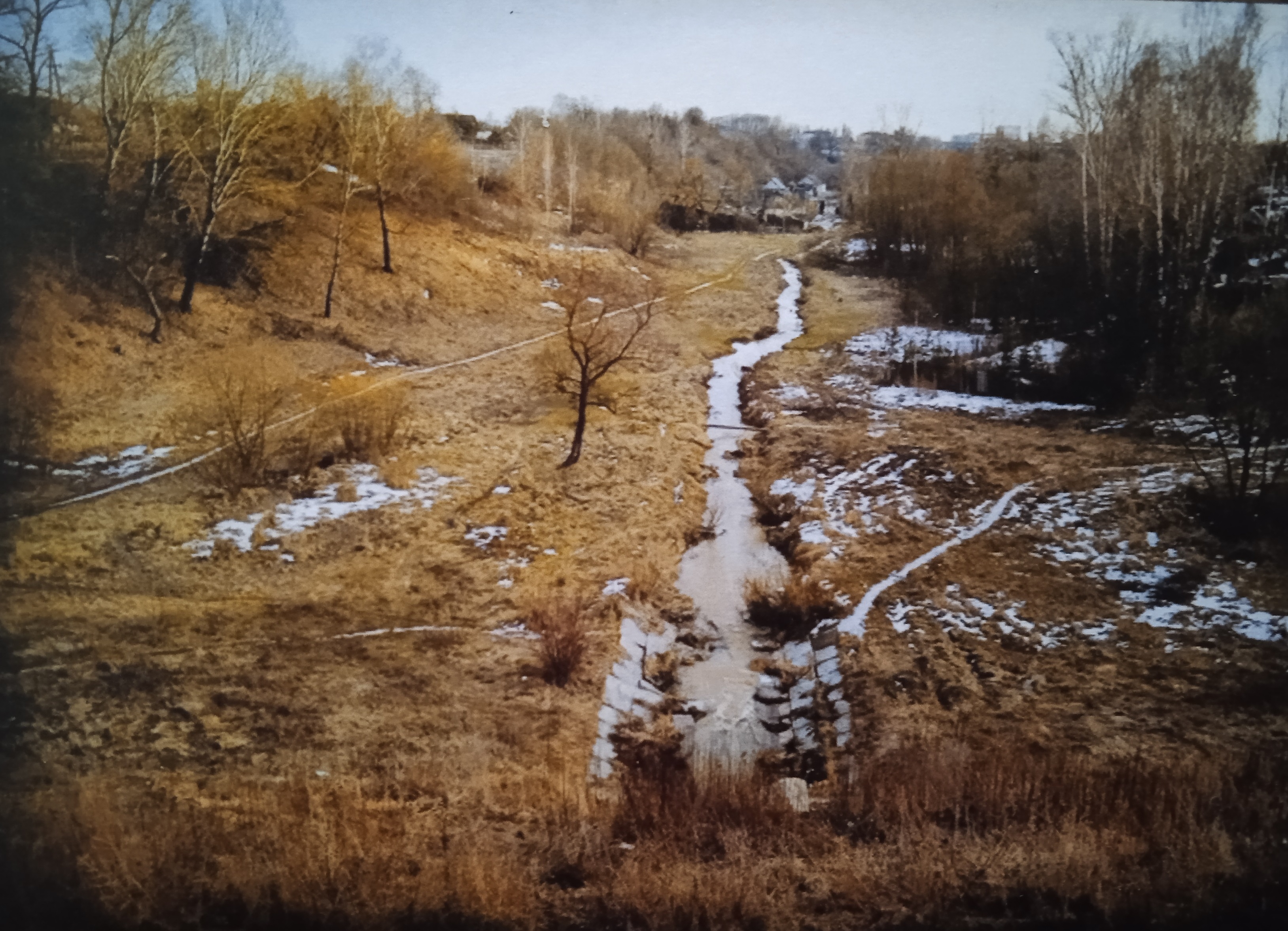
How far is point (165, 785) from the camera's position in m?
3.35

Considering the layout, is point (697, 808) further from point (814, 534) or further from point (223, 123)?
point (223, 123)

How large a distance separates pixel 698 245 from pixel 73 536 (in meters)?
5.73

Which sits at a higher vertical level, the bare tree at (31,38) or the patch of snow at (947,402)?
the bare tree at (31,38)

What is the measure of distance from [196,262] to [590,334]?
273cm

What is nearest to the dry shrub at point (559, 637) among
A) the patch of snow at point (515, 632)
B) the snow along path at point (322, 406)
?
the patch of snow at point (515, 632)

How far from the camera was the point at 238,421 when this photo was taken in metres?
4.74

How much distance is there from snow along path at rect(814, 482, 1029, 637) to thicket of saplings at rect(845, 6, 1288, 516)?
1.26 meters

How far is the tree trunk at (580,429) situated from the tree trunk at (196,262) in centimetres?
266

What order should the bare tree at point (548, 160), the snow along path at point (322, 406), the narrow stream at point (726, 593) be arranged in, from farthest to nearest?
the bare tree at point (548, 160) → the narrow stream at point (726, 593) → the snow along path at point (322, 406)

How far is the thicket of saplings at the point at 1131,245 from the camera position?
497 cm

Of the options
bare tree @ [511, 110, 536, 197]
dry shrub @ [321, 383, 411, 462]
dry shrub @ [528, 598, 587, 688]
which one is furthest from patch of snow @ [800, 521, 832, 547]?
bare tree @ [511, 110, 536, 197]

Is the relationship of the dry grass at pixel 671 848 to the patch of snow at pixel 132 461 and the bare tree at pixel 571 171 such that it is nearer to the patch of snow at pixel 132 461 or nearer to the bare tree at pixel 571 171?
the patch of snow at pixel 132 461

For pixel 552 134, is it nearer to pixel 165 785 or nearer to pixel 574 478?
pixel 574 478

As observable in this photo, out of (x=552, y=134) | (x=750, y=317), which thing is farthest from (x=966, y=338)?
(x=552, y=134)
